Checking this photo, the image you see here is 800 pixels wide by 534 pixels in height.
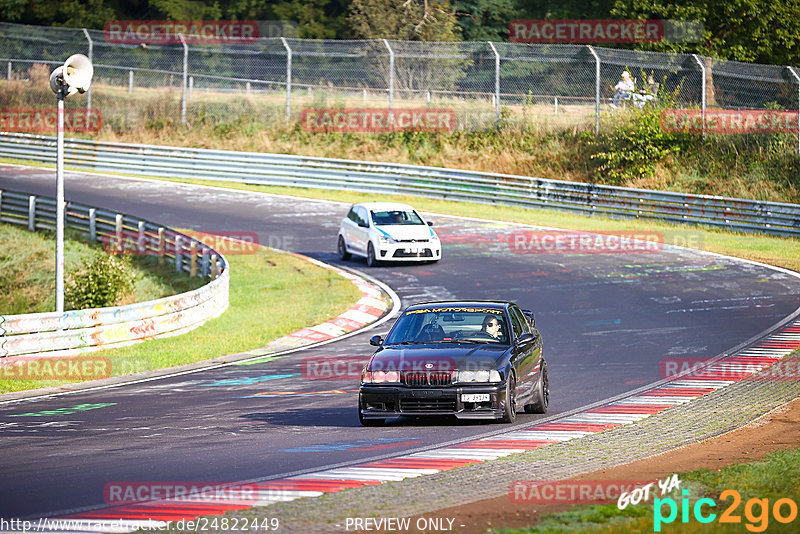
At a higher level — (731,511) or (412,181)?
(731,511)

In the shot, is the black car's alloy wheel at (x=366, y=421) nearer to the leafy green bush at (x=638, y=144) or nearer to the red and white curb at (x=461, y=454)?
the red and white curb at (x=461, y=454)

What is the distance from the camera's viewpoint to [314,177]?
40031 mm

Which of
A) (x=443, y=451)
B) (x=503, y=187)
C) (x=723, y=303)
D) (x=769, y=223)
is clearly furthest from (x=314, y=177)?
(x=443, y=451)

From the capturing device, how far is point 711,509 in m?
7.44

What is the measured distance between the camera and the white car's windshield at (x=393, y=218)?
27.0 meters

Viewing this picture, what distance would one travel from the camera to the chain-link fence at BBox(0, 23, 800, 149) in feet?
115

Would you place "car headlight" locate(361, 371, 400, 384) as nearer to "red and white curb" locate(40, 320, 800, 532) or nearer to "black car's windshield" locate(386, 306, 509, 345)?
"black car's windshield" locate(386, 306, 509, 345)

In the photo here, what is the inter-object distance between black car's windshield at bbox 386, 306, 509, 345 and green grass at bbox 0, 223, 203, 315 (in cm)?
1316

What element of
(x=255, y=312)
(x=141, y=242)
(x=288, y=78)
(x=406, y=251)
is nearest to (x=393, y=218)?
(x=406, y=251)

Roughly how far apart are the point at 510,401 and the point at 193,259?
15741 mm

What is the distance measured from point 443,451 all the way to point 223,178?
106 ft

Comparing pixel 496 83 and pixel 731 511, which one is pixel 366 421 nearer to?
pixel 731 511

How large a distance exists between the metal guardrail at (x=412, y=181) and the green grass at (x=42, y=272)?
9.97 meters

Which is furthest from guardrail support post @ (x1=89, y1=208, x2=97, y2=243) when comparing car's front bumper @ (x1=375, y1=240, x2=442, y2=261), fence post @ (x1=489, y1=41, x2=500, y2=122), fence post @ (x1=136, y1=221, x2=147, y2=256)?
fence post @ (x1=489, y1=41, x2=500, y2=122)
